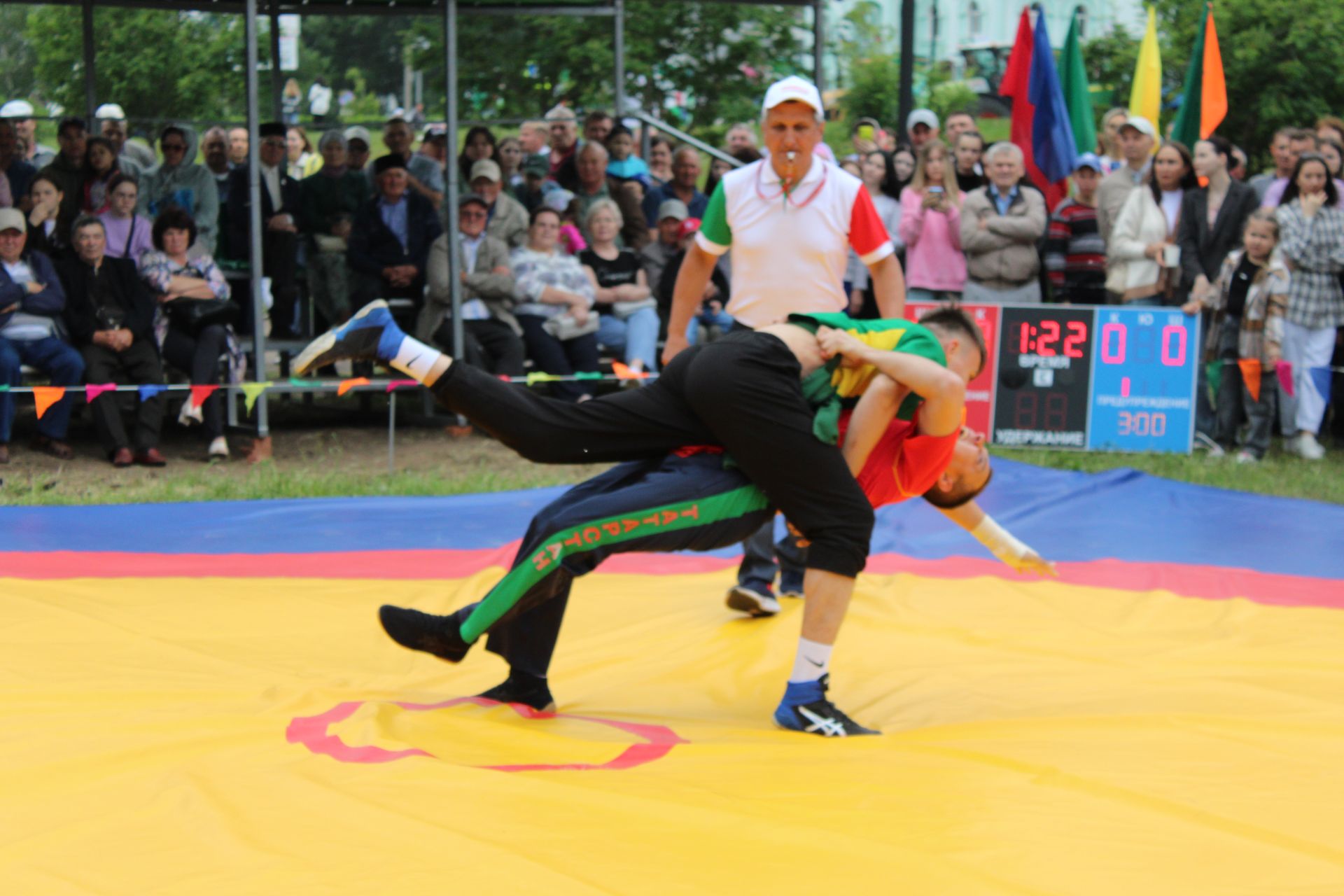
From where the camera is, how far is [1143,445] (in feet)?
29.2

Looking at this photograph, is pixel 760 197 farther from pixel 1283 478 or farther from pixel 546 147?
pixel 546 147

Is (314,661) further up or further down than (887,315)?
further down

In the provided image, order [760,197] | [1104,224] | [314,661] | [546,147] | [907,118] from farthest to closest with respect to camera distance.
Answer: [546,147]
[907,118]
[1104,224]
[760,197]
[314,661]

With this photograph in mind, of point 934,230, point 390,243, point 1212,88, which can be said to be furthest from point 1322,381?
point 390,243

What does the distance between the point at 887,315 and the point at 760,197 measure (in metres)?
0.58

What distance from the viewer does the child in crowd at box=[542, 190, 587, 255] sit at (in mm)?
9898

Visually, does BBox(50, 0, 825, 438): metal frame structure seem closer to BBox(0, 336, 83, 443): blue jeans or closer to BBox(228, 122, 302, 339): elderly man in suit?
BBox(228, 122, 302, 339): elderly man in suit

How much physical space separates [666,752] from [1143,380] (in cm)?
614

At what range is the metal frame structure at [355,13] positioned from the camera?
856 centimetres

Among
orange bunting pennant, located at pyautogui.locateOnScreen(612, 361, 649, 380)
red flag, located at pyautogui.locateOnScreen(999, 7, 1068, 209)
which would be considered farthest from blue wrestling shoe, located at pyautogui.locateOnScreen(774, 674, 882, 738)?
red flag, located at pyautogui.locateOnScreen(999, 7, 1068, 209)

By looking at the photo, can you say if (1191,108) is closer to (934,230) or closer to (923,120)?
(923,120)

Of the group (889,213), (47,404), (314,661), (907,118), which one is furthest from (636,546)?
(907,118)

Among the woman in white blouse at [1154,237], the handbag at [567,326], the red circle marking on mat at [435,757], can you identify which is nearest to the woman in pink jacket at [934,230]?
the woman in white blouse at [1154,237]

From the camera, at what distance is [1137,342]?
8922 millimetres
